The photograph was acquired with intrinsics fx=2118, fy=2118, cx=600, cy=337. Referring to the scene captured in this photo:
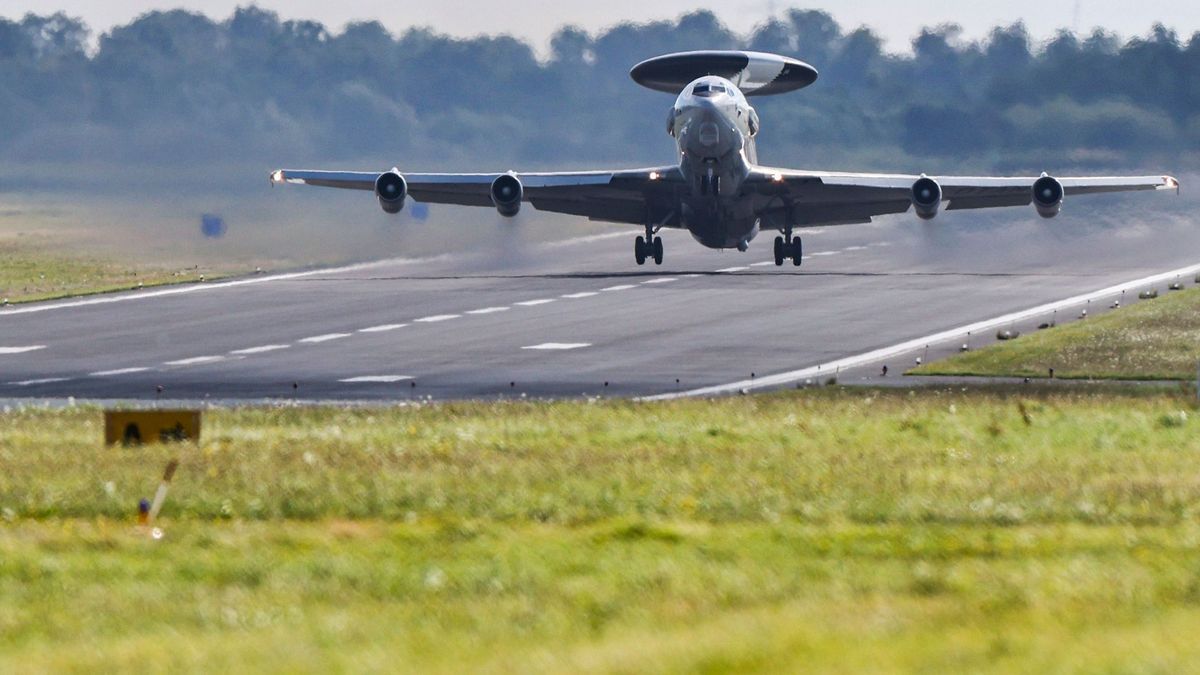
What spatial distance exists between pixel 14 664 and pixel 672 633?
184 inches

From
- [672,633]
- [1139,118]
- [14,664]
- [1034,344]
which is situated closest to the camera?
[14,664]

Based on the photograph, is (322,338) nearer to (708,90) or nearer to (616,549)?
(708,90)

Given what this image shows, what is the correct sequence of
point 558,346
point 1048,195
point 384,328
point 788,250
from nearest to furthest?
point 558,346 < point 384,328 < point 1048,195 < point 788,250

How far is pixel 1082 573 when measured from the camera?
1805cm

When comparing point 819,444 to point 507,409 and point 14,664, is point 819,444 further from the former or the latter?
point 14,664

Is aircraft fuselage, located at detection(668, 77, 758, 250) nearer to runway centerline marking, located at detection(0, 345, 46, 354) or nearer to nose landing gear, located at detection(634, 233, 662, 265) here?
nose landing gear, located at detection(634, 233, 662, 265)

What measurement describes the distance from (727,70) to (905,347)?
991 inches

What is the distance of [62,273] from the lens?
86938mm

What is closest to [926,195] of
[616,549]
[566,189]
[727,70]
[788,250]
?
[788,250]

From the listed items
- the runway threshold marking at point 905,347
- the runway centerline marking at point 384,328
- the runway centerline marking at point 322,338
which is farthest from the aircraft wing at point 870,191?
the runway centerline marking at point 322,338

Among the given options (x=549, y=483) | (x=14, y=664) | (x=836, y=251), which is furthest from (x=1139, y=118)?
(x=14, y=664)

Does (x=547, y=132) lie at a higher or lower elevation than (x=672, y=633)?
higher

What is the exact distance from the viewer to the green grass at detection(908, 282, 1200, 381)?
48.0 meters

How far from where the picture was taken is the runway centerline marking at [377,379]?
157 ft
